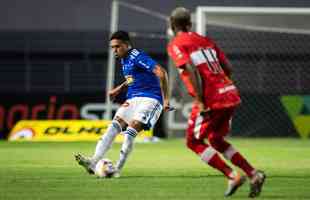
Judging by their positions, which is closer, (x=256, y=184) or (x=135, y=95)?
(x=256, y=184)

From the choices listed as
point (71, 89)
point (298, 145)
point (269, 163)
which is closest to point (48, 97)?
point (71, 89)

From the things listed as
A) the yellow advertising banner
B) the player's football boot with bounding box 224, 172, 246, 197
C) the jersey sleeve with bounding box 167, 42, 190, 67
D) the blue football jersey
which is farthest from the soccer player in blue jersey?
the yellow advertising banner

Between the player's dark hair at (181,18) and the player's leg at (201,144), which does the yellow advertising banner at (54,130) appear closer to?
the player's leg at (201,144)

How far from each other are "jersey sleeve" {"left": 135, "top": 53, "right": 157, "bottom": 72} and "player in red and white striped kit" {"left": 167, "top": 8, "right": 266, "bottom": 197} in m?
2.56

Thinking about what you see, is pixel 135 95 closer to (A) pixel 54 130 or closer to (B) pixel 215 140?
(B) pixel 215 140

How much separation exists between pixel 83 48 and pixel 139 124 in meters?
19.1

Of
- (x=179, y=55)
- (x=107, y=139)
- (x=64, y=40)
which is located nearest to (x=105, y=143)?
(x=107, y=139)

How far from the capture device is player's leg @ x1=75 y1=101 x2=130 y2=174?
10.6 m

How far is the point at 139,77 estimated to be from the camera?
11.1 metres

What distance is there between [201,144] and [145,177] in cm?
225

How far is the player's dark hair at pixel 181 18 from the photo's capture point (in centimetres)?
823

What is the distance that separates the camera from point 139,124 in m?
10.9

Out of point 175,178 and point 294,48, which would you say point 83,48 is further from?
point 175,178

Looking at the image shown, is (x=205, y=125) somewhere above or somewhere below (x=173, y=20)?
below
